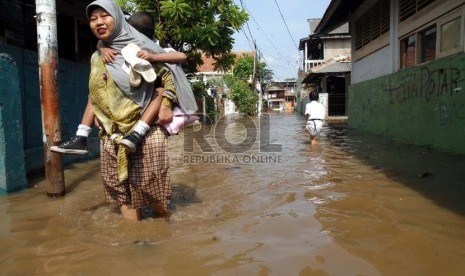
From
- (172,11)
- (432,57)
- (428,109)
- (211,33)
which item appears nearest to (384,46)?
(432,57)

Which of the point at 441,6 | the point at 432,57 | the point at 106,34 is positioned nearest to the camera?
the point at 106,34

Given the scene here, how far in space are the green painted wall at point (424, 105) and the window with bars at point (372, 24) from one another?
1.50 meters

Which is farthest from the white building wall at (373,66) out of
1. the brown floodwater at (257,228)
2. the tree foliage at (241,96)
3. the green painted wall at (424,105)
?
the tree foliage at (241,96)

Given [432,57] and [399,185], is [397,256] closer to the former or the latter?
[399,185]

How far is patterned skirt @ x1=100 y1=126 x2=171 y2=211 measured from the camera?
2.97 meters

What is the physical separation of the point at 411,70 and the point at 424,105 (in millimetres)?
1086

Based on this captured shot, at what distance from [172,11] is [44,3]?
907 cm

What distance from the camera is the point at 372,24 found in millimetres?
12164

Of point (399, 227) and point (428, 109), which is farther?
point (428, 109)

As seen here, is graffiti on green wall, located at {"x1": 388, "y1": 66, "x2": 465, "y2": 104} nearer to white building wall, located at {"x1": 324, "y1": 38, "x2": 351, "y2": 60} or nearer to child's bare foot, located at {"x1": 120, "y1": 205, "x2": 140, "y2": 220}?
child's bare foot, located at {"x1": 120, "y1": 205, "x2": 140, "y2": 220}

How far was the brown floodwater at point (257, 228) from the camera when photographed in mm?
2326

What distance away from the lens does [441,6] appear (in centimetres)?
736

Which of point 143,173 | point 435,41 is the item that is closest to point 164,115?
point 143,173

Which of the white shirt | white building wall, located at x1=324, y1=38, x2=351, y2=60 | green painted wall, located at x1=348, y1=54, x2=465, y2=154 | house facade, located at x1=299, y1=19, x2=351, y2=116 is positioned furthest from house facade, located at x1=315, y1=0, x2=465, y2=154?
white building wall, located at x1=324, y1=38, x2=351, y2=60
